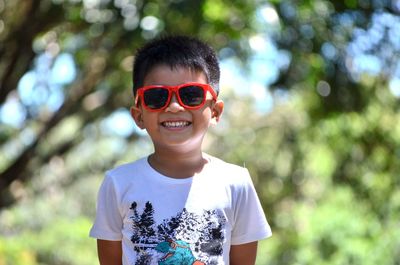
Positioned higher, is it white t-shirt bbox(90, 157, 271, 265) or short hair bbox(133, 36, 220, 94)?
short hair bbox(133, 36, 220, 94)

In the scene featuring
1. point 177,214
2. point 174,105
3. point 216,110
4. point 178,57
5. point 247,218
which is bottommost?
point 247,218

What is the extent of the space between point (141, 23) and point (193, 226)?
16.9 feet

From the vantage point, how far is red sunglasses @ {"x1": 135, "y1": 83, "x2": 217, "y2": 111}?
8.59ft

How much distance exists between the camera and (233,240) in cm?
274

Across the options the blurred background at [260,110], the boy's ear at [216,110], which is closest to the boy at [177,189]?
the boy's ear at [216,110]

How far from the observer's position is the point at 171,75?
267cm

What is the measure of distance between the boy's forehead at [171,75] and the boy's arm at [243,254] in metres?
0.56

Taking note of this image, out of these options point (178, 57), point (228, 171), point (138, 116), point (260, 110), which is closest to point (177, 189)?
point (228, 171)

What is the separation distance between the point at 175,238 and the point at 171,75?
0.51 metres

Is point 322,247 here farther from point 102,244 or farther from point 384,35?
point 102,244

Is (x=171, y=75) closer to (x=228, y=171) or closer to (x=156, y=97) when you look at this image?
(x=156, y=97)

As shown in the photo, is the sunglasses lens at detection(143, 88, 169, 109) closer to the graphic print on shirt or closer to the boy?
the boy

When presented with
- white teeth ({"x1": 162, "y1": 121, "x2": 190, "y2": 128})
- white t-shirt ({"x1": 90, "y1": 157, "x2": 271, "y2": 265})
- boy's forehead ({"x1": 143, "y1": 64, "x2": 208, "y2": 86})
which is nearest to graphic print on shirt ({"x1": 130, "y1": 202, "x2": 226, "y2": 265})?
white t-shirt ({"x1": 90, "y1": 157, "x2": 271, "y2": 265})

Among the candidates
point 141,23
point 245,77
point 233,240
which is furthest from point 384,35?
point 233,240
